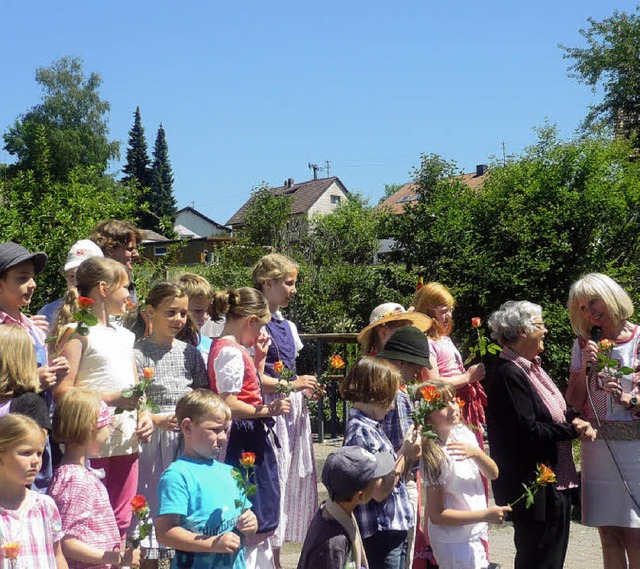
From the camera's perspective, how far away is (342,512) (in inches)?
136

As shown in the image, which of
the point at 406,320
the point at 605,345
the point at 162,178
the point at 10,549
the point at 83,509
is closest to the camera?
the point at 10,549

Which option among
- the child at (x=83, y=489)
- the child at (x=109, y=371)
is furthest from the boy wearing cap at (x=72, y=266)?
the child at (x=83, y=489)

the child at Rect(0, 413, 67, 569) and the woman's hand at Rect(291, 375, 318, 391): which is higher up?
the woman's hand at Rect(291, 375, 318, 391)

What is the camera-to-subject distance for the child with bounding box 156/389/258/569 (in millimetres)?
3365

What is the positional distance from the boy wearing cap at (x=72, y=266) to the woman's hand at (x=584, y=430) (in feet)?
9.01

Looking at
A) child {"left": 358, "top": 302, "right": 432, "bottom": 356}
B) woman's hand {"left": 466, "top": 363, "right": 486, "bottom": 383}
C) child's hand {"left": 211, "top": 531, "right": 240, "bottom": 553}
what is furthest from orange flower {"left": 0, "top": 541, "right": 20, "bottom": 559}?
woman's hand {"left": 466, "top": 363, "right": 486, "bottom": 383}

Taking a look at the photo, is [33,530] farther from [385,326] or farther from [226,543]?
[385,326]

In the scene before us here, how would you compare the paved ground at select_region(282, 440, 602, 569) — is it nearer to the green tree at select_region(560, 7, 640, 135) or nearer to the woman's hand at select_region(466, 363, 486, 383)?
the woman's hand at select_region(466, 363, 486, 383)

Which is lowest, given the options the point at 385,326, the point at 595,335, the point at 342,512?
the point at 342,512

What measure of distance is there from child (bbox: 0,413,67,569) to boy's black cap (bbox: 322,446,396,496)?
1.09 m

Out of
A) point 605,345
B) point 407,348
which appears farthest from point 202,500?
point 605,345

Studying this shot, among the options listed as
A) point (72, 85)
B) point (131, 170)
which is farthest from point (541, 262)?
point (131, 170)

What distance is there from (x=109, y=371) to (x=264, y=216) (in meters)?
25.4

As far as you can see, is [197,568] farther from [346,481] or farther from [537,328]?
[537,328]
